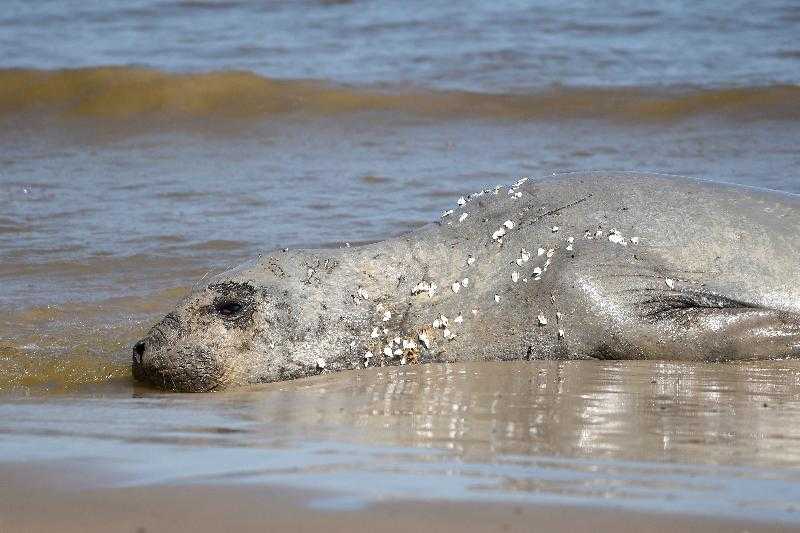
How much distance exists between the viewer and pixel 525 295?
5781 mm

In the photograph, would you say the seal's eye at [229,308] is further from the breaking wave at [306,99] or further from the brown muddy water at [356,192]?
the breaking wave at [306,99]

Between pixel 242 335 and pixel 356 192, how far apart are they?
4265mm

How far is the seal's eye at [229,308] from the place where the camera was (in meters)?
5.69

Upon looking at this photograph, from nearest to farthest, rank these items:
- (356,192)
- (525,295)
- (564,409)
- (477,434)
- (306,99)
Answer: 1. (477,434)
2. (564,409)
3. (525,295)
4. (356,192)
5. (306,99)

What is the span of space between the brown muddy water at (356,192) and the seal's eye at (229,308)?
1.37ft

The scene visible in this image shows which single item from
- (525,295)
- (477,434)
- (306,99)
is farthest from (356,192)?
(477,434)

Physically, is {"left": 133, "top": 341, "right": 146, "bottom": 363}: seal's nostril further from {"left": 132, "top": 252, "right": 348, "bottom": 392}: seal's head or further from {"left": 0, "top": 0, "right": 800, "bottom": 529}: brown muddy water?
{"left": 0, "top": 0, "right": 800, "bottom": 529}: brown muddy water

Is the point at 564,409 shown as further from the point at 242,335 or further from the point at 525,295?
the point at 242,335

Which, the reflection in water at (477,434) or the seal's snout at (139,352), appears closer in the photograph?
the reflection in water at (477,434)

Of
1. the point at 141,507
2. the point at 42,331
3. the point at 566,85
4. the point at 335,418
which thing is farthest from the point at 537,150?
the point at 141,507

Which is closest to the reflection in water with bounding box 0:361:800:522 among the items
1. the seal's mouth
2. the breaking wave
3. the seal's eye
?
the seal's mouth

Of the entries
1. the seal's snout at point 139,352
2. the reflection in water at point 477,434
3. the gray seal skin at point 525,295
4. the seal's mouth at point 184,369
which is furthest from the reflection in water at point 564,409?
the seal's snout at point 139,352

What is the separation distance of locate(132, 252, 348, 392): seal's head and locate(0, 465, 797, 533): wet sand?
7.34 ft

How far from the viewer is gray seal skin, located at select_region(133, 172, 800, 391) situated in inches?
221
